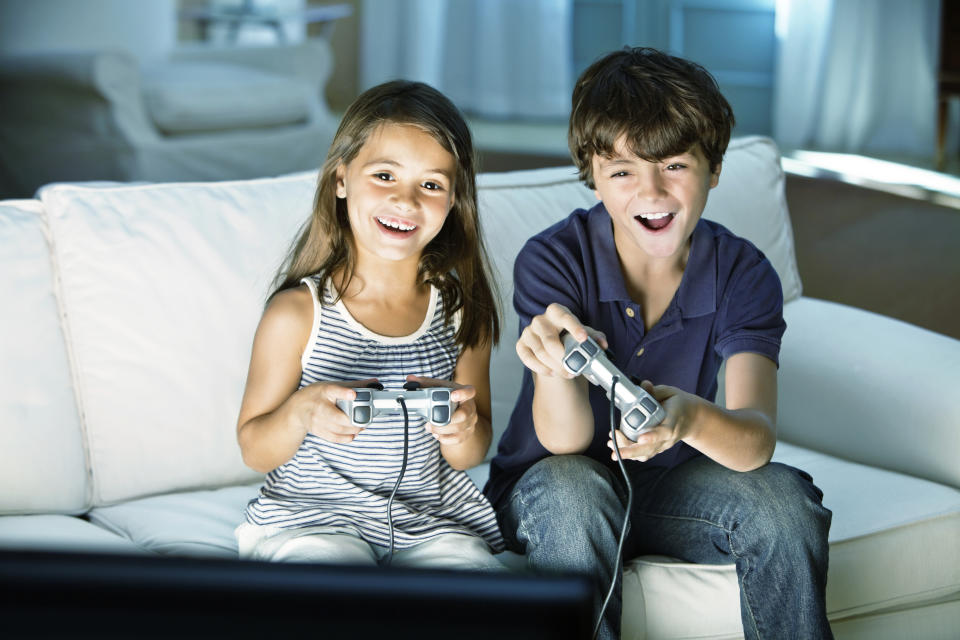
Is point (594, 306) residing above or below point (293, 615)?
below

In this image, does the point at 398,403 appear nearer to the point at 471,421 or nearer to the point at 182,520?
the point at 471,421

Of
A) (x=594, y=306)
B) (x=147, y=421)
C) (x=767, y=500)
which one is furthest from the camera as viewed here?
(x=147, y=421)

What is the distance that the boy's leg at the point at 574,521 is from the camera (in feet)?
3.86

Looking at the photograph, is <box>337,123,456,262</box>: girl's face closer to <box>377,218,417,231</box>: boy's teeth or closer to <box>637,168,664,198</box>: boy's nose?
<box>377,218,417,231</box>: boy's teeth

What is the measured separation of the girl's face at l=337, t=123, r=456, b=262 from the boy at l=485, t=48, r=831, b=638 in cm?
14

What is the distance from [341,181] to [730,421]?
580 millimetres

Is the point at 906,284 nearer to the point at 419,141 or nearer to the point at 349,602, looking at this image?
the point at 419,141

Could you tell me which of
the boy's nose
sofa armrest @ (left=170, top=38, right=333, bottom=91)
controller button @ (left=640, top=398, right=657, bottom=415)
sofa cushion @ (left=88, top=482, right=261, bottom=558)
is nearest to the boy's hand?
controller button @ (left=640, top=398, right=657, bottom=415)

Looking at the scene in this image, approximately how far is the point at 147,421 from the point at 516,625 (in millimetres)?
1198

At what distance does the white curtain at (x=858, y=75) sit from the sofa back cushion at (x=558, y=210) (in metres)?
4.15

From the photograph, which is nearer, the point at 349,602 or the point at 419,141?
the point at 349,602

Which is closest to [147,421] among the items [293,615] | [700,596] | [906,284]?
[700,596]

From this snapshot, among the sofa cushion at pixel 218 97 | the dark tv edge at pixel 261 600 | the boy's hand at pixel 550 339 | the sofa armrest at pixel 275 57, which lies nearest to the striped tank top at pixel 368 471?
the boy's hand at pixel 550 339

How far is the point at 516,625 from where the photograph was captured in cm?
34
